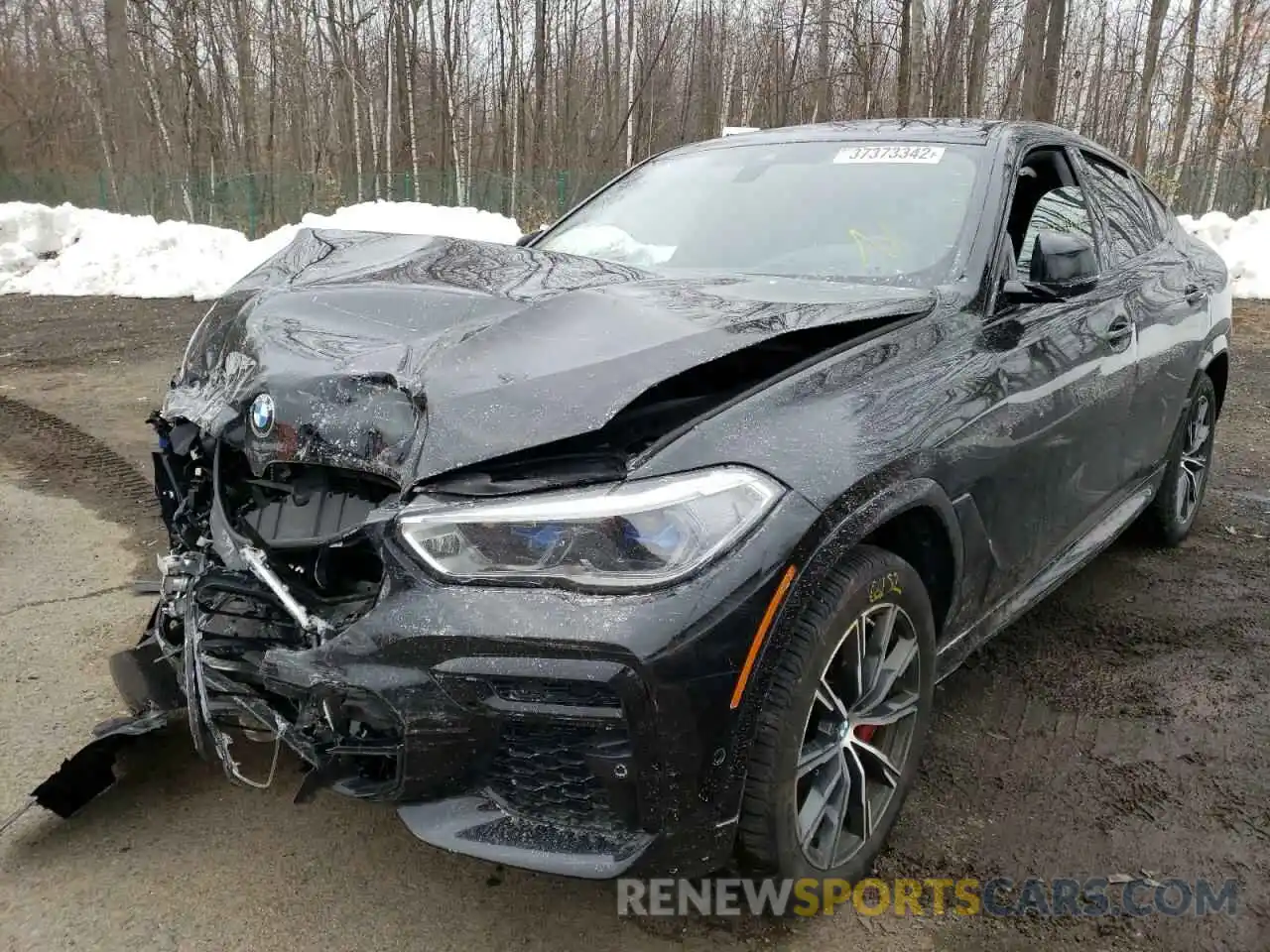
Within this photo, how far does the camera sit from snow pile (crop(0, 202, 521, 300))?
13055 millimetres

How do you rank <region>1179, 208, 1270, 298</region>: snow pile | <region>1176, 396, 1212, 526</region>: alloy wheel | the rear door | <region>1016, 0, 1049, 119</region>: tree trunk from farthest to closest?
1. <region>1016, 0, 1049, 119</region>: tree trunk
2. <region>1179, 208, 1270, 298</region>: snow pile
3. <region>1176, 396, 1212, 526</region>: alloy wheel
4. the rear door

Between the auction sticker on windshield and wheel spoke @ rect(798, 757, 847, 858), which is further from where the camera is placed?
the auction sticker on windshield

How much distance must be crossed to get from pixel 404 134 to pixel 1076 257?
78.6 ft

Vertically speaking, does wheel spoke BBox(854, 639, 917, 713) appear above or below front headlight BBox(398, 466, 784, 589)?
below

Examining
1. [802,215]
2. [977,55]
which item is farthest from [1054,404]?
[977,55]

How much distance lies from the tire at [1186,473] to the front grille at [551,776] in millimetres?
3363

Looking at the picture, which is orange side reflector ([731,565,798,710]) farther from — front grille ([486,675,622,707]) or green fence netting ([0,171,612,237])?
green fence netting ([0,171,612,237])

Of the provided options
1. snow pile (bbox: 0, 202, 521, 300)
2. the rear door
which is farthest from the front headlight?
snow pile (bbox: 0, 202, 521, 300)

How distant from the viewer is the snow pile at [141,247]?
514 inches

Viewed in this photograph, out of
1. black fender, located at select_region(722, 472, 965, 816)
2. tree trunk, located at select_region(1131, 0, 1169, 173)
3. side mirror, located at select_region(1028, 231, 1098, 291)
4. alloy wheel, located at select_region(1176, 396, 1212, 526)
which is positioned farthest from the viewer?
tree trunk, located at select_region(1131, 0, 1169, 173)

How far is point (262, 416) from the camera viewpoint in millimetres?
2154

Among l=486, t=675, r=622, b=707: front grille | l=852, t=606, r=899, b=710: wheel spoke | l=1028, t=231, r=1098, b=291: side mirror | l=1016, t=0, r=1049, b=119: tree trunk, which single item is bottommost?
l=852, t=606, r=899, b=710: wheel spoke

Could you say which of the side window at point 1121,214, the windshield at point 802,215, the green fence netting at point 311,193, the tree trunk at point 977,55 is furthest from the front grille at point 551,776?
the green fence netting at point 311,193

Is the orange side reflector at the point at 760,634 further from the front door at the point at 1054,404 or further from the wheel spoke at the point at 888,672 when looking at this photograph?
the front door at the point at 1054,404
